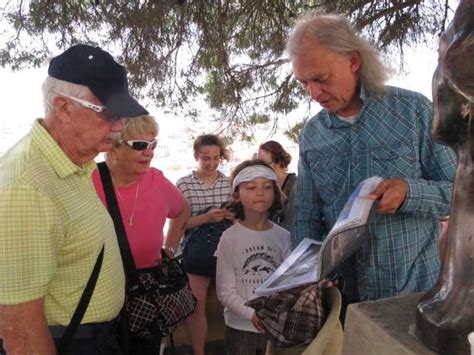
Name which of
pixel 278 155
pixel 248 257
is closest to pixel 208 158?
pixel 278 155

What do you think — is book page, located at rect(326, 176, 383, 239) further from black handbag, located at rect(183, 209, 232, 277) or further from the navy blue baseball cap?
black handbag, located at rect(183, 209, 232, 277)

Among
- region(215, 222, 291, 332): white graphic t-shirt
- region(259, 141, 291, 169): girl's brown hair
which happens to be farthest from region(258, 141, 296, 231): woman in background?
region(215, 222, 291, 332): white graphic t-shirt

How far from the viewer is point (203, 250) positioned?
2.78 m

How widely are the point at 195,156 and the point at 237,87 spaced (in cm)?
136

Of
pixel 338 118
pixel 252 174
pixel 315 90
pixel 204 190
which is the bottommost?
pixel 204 190

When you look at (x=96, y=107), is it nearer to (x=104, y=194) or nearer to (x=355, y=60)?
(x=104, y=194)

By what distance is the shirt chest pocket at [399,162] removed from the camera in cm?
154

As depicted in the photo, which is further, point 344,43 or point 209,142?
point 209,142

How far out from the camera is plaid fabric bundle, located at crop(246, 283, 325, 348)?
1.34 meters

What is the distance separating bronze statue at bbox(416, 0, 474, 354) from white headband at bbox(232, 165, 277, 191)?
5.02 ft

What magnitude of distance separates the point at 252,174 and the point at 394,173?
1.02m

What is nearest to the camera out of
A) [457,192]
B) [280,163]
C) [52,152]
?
[457,192]

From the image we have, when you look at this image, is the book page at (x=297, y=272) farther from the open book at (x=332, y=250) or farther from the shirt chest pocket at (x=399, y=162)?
the shirt chest pocket at (x=399, y=162)

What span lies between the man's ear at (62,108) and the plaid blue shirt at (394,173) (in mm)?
875
